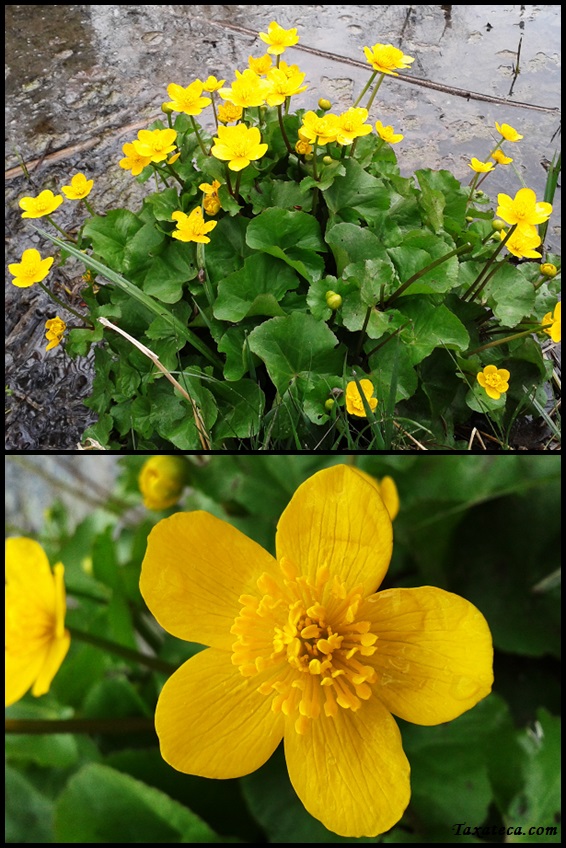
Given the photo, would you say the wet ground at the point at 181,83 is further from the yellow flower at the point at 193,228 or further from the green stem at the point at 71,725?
the green stem at the point at 71,725

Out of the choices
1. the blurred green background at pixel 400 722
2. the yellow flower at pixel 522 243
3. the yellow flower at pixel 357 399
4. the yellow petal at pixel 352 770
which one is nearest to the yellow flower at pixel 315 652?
the yellow petal at pixel 352 770

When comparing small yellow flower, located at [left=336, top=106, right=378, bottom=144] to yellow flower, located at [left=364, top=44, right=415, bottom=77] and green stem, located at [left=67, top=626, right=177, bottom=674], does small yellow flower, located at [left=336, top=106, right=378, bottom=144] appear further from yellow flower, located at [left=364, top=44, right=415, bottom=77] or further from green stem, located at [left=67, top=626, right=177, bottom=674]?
green stem, located at [left=67, top=626, right=177, bottom=674]

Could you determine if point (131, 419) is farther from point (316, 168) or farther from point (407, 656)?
point (407, 656)

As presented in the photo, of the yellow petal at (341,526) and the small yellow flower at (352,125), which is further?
the small yellow flower at (352,125)

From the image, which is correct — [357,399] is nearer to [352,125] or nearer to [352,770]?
[352,125]

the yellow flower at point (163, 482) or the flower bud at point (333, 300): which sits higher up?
the flower bud at point (333, 300)

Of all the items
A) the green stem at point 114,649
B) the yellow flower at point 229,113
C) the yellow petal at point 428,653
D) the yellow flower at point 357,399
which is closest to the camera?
the yellow petal at point 428,653

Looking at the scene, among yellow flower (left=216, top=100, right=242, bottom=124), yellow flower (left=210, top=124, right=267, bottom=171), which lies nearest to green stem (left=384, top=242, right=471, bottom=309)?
yellow flower (left=210, top=124, right=267, bottom=171)
